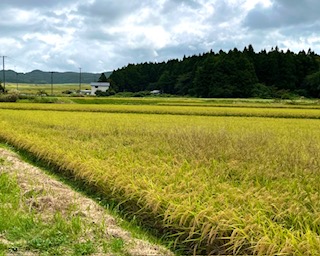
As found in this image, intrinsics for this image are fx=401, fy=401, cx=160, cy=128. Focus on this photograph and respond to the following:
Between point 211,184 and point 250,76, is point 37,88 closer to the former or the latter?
point 250,76

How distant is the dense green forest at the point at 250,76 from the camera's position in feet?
190

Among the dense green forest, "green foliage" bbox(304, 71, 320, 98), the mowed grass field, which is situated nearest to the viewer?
the mowed grass field

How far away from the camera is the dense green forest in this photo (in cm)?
5797

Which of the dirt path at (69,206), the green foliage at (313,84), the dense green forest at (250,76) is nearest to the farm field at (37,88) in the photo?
the dense green forest at (250,76)

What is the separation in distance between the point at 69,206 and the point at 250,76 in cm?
5628

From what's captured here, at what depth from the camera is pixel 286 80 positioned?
202 feet

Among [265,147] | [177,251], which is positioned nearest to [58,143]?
[265,147]

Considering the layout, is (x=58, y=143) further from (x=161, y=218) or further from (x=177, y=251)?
(x=177, y=251)

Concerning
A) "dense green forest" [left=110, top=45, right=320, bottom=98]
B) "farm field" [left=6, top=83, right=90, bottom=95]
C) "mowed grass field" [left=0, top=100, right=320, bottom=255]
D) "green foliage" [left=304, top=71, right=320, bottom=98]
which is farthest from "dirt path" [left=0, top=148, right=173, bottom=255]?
"farm field" [left=6, top=83, right=90, bottom=95]

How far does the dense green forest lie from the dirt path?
5083 centimetres

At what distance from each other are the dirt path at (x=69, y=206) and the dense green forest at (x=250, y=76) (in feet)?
167

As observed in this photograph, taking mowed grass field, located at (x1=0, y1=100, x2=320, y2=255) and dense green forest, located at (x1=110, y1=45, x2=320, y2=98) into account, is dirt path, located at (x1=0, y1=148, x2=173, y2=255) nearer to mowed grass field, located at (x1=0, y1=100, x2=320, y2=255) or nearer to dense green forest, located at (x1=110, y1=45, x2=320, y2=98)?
mowed grass field, located at (x1=0, y1=100, x2=320, y2=255)

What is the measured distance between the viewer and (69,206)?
547cm

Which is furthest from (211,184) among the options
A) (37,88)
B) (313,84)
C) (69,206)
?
(37,88)
